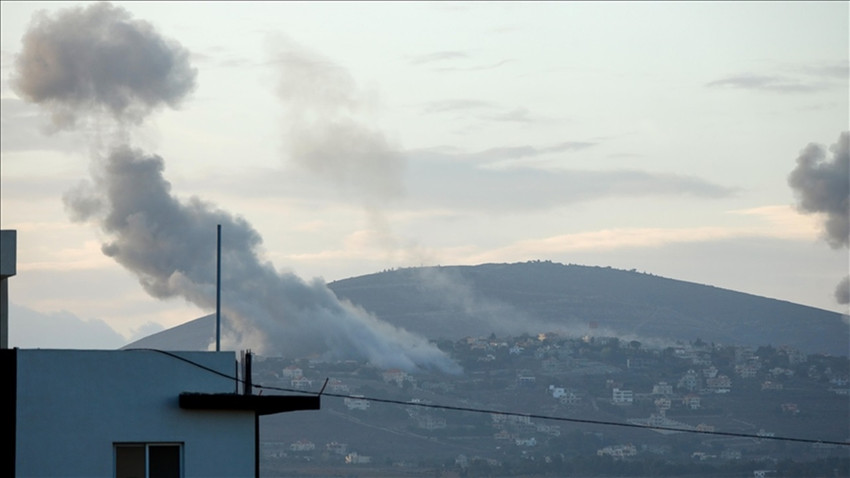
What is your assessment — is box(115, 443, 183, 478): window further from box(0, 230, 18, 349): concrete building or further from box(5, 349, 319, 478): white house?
box(0, 230, 18, 349): concrete building

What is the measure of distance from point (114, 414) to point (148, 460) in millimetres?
1047

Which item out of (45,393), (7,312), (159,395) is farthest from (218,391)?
(7,312)

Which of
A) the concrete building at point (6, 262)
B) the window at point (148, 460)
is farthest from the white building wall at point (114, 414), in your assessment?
the concrete building at point (6, 262)

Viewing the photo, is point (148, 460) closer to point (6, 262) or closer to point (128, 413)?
point (128, 413)

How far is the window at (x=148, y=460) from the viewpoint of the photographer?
90.8 ft

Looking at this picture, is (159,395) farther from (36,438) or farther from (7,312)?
(7,312)

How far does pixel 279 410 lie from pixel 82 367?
3910 millimetres

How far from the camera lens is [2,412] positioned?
27.2 m

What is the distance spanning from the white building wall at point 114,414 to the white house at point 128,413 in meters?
0.02

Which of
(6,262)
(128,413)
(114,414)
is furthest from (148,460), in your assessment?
(6,262)

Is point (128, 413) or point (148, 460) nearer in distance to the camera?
point (128, 413)

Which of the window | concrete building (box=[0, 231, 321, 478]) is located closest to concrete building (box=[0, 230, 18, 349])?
concrete building (box=[0, 231, 321, 478])

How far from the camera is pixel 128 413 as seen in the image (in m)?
27.7

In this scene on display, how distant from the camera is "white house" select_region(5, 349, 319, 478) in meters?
27.2
